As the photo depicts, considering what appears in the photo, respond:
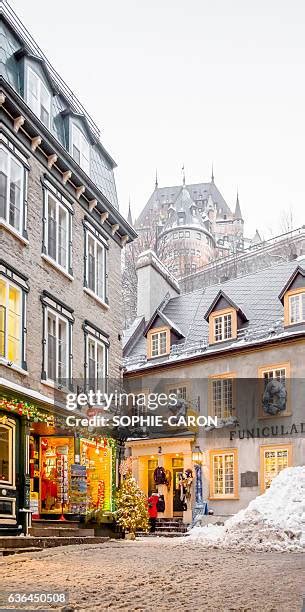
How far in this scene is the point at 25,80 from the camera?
1969 cm

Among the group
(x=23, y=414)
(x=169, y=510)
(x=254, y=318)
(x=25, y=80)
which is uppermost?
(x=25, y=80)

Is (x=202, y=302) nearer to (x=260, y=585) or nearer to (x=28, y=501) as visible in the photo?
(x=28, y=501)

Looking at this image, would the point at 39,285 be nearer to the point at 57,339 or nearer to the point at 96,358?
the point at 57,339

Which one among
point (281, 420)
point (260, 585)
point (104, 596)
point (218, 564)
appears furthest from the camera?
point (281, 420)

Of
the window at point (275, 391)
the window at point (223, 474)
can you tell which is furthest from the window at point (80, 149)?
the window at point (223, 474)

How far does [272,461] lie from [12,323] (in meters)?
14.5

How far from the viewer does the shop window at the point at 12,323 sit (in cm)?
1805

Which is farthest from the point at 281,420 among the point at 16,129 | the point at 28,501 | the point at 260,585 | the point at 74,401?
the point at 260,585

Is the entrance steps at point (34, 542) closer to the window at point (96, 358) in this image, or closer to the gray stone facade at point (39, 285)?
the gray stone facade at point (39, 285)

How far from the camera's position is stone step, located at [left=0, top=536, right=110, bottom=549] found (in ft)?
54.3

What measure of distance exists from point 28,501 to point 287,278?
1793 cm

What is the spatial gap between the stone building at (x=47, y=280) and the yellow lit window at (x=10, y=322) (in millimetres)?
21

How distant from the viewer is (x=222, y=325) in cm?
3275

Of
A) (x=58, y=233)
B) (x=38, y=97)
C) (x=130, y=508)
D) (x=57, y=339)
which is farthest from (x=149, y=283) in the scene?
(x=38, y=97)
